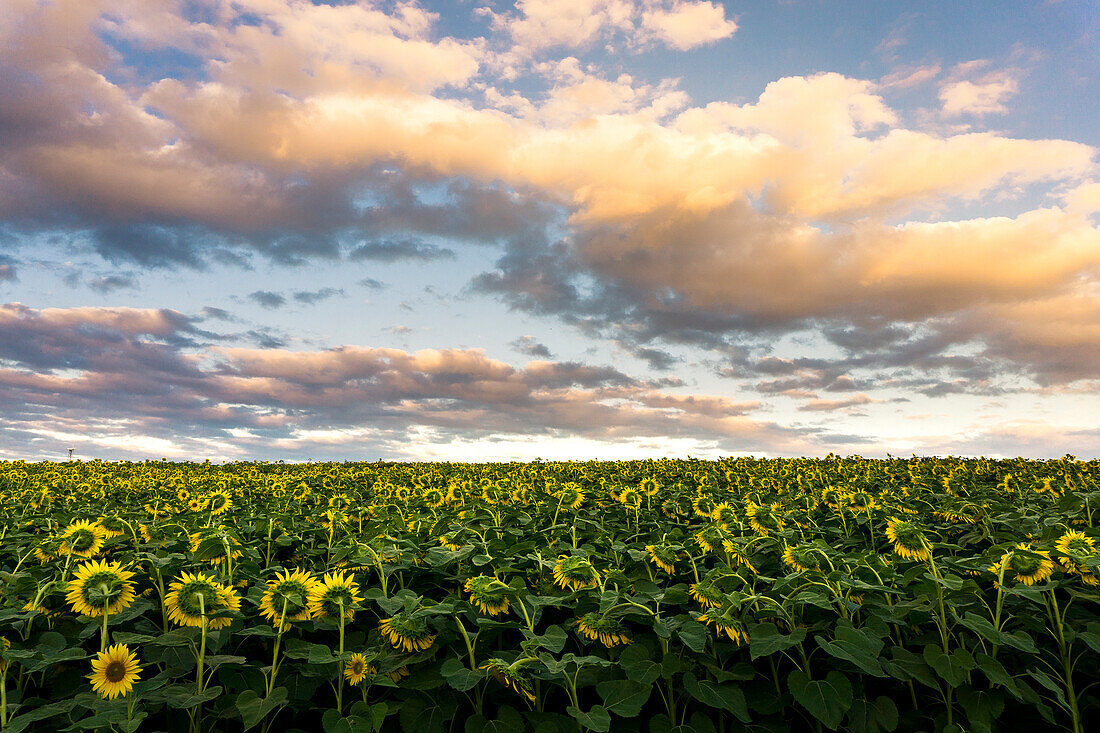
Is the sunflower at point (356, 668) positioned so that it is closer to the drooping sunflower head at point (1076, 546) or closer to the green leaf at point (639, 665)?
the green leaf at point (639, 665)

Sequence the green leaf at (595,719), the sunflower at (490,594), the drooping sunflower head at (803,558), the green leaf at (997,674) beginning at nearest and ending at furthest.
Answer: the green leaf at (595,719) → the green leaf at (997,674) → the sunflower at (490,594) → the drooping sunflower head at (803,558)

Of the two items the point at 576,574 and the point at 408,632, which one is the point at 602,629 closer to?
the point at 576,574

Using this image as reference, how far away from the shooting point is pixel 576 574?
363cm

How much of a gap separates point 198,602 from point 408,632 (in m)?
1.12

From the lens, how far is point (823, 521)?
6973mm

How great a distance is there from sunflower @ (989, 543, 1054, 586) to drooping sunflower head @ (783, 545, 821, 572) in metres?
0.96

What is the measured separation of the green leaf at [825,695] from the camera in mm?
2811

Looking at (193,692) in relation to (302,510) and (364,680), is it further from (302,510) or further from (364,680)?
(302,510)

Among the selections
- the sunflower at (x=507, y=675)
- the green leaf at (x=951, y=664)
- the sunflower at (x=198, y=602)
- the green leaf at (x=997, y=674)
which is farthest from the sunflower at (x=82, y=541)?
the green leaf at (x=997, y=674)

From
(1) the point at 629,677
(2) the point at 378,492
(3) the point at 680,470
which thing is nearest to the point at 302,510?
(2) the point at 378,492

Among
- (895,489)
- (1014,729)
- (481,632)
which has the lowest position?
(1014,729)

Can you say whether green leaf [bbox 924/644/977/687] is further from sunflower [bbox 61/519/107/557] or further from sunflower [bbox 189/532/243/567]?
sunflower [bbox 61/519/107/557]

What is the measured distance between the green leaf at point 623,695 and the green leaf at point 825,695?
70 centimetres

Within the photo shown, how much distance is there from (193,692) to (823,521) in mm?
6199
